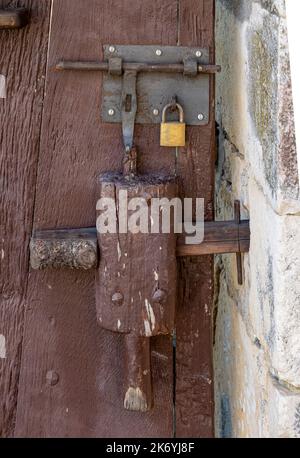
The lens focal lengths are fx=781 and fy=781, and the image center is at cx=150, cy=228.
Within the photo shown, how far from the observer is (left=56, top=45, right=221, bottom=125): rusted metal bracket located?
1.55 metres

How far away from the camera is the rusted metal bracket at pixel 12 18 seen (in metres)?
1.52

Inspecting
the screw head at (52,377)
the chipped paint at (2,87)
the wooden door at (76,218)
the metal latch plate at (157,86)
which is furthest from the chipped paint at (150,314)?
the chipped paint at (2,87)

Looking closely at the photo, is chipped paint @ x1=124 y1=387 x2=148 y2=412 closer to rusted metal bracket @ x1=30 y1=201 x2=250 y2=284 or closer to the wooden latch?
the wooden latch

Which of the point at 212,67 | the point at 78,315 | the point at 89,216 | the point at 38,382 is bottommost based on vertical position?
the point at 38,382

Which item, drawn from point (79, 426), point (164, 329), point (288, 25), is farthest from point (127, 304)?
point (288, 25)

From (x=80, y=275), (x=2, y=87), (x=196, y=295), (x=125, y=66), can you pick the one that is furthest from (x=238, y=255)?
(x=2, y=87)

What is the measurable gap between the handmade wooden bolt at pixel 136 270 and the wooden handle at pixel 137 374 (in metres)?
0.01

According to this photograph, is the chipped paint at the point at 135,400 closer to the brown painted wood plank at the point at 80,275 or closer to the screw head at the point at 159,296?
the brown painted wood plank at the point at 80,275

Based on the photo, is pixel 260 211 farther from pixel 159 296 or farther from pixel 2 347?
pixel 2 347

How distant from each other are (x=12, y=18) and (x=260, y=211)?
24.0 inches

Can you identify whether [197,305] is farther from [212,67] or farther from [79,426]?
[212,67]

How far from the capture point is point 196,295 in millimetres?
1692
